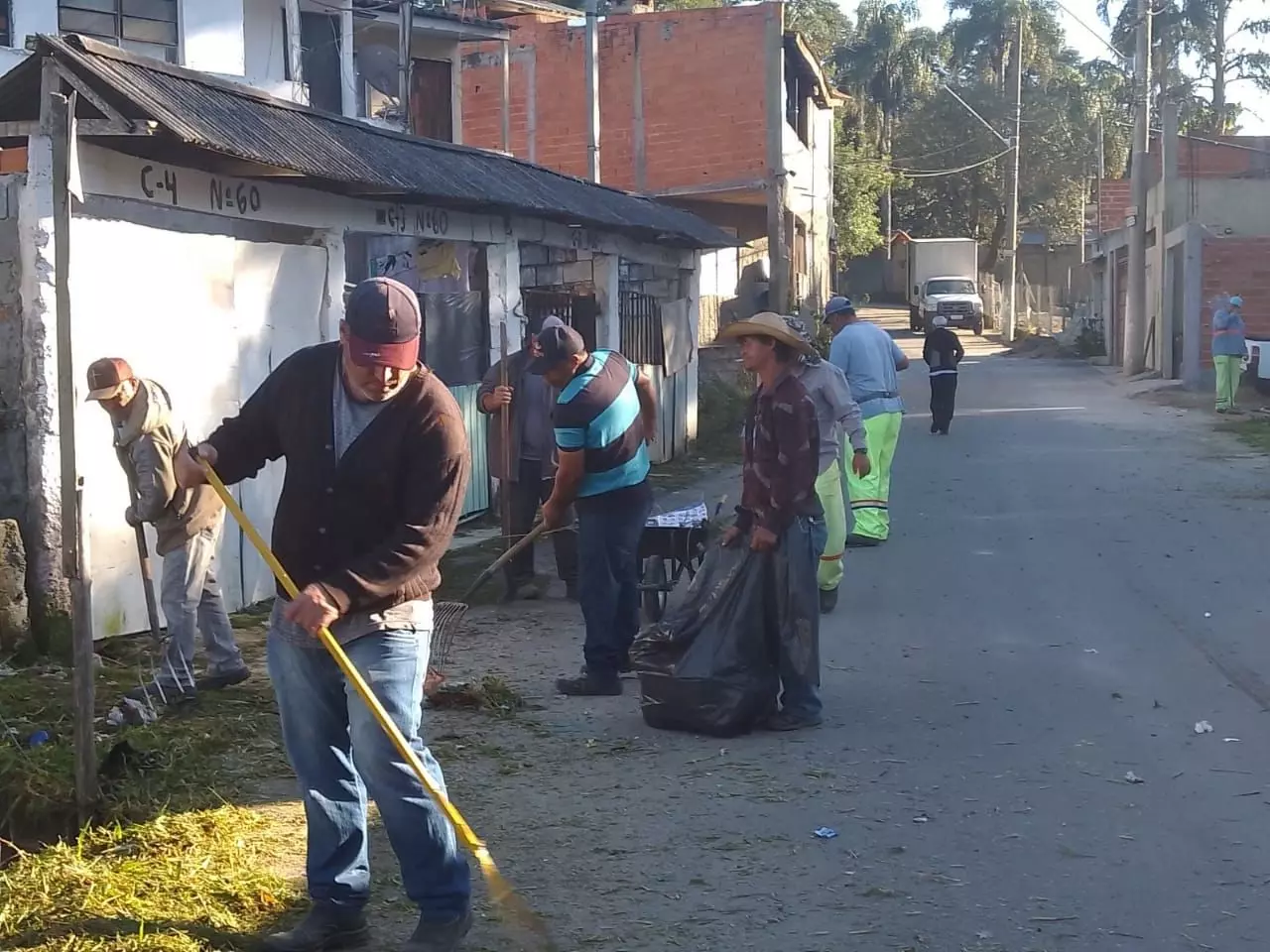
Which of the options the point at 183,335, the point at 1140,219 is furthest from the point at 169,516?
the point at 1140,219

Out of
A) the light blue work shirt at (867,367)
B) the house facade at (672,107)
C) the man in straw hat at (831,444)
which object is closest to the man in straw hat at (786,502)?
the man in straw hat at (831,444)

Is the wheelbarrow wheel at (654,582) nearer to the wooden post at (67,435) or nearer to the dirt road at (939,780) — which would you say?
the dirt road at (939,780)

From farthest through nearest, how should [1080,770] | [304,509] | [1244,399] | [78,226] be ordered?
[1244,399]
[78,226]
[1080,770]
[304,509]

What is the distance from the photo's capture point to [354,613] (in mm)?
4055

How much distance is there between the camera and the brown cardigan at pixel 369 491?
403cm

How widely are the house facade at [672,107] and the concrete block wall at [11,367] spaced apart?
17.3 metres

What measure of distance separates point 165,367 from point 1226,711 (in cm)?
567

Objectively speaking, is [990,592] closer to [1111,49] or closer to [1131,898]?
[1131,898]

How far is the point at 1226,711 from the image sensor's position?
22.4 feet

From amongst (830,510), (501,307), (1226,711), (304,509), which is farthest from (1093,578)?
(304,509)

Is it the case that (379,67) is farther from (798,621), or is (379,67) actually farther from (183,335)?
(798,621)

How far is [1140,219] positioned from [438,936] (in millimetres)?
30888

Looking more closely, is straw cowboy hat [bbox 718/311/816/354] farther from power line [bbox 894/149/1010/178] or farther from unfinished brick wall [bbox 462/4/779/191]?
power line [bbox 894/149/1010/178]

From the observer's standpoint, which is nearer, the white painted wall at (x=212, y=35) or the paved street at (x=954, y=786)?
→ the paved street at (x=954, y=786)
